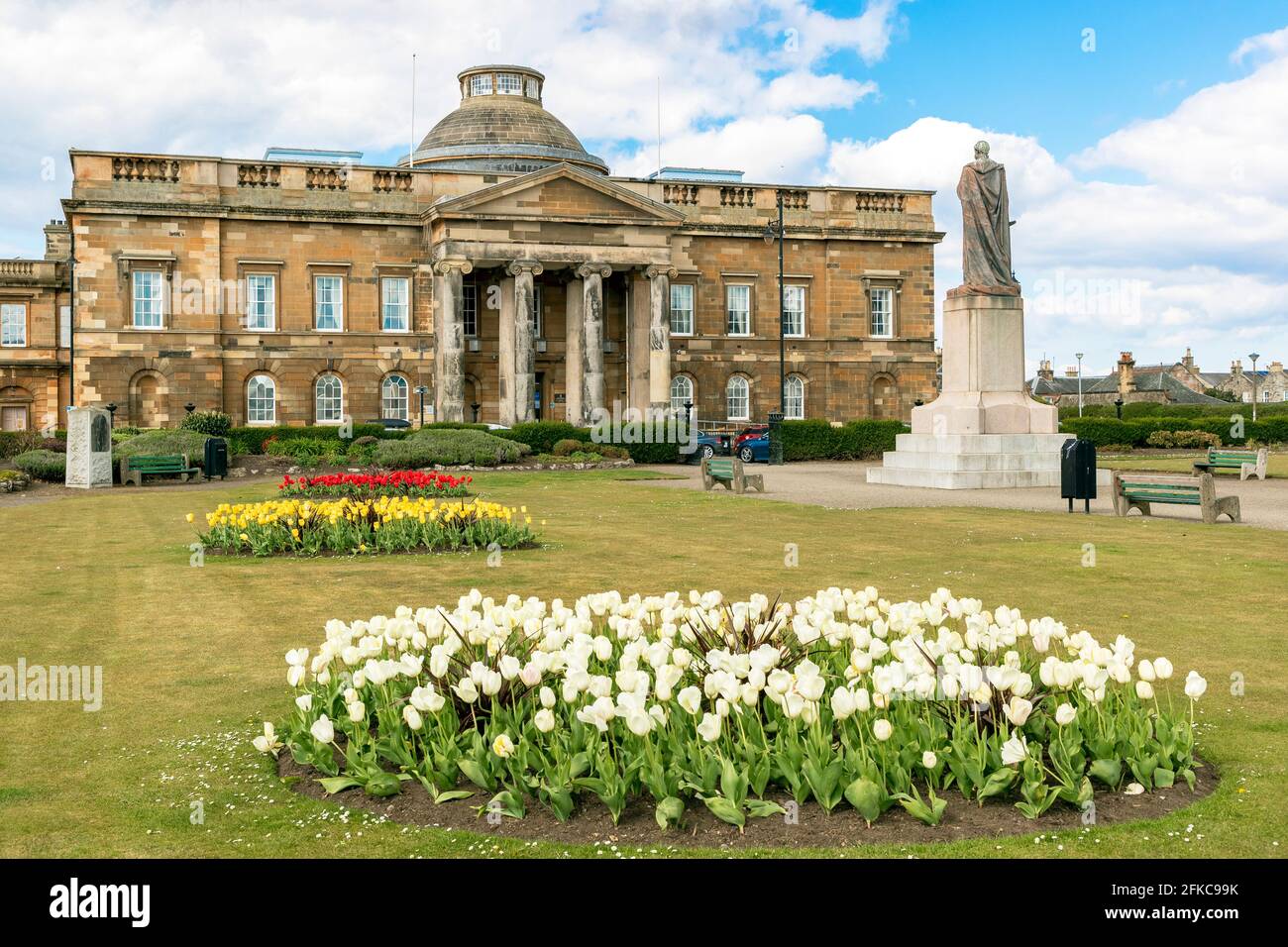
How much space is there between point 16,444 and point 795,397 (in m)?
34.4

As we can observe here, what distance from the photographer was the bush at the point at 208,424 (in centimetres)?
4241

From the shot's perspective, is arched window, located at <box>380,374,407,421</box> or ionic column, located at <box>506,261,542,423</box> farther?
arched window, located at <box>380,374,407,421</box>

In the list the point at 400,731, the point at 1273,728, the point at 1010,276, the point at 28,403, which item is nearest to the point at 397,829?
the point at 400,731

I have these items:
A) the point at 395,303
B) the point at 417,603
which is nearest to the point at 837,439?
the point at 395,303

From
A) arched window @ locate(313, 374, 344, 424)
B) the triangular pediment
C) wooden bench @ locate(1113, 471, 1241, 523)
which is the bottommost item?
wooden bench @ locate(1113, 471, 1241, 523)

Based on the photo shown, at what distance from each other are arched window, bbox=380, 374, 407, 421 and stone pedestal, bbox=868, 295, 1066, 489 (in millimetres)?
28289

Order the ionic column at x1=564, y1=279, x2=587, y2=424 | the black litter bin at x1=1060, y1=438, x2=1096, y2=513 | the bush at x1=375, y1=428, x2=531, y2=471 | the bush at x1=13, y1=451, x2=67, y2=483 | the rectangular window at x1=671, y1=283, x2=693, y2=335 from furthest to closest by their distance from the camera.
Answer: the rectangular window at x1=671, y1=283, x2=693, y2=335 < the ionic column at x1=564, y1=279, x2=587, y2=424 < the bush at x1=375, y1=428, x2=531, y2=471 < the bush at x1=13, y1=451, x2=67, y2=483 < the black litter bin at x1=1060, y1=438, x2=1096, y2=513

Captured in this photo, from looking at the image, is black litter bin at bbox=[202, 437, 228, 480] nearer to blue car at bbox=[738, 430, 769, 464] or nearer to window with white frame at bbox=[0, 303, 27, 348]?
blue car at bbox=[738, 430, 769, 464]

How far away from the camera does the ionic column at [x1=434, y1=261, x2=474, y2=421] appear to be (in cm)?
4894

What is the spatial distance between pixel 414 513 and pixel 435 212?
3527cm

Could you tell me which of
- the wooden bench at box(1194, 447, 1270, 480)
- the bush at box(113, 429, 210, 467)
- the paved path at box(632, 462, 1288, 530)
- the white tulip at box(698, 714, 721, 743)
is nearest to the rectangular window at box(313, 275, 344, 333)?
the bush at box(113, 429, 210, 467)

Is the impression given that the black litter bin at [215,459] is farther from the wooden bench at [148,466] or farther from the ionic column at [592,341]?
the ionic column at [592,341]

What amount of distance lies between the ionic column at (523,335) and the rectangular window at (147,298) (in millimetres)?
14625

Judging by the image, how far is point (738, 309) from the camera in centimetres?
5725
